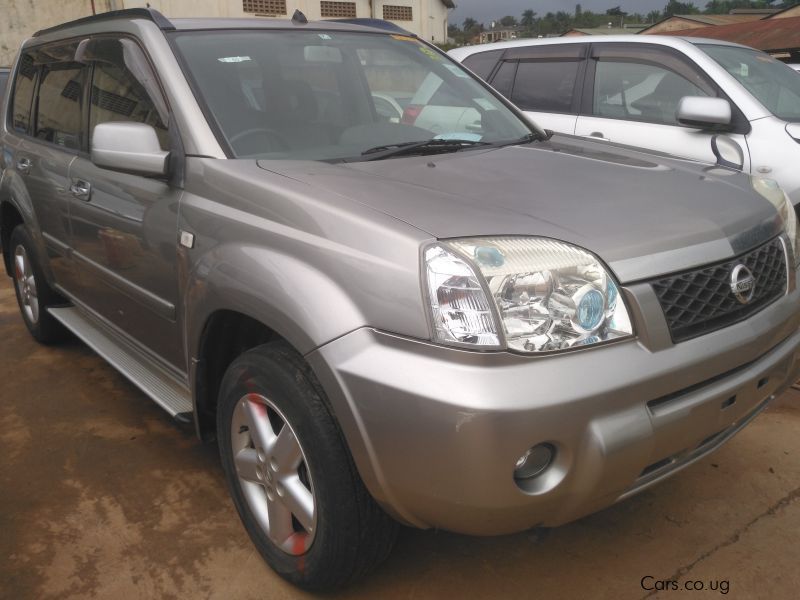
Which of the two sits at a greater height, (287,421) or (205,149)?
(205,149)

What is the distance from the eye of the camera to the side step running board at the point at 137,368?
2.65m

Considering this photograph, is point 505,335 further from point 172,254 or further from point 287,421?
point 172,254

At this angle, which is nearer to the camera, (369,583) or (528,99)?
(369,583)

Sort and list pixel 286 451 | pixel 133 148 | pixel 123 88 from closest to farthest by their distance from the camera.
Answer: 1. pixel 286 451
2. pixel 133 148
3. pixel 123 88

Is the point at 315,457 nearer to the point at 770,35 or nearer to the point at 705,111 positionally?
the point at 705,111

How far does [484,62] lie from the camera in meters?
5.89

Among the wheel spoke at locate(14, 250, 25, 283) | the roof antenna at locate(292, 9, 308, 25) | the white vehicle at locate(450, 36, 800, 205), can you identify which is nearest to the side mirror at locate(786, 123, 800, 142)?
the white vehicle at locate(450, 36, 800, 205)

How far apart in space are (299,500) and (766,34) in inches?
852

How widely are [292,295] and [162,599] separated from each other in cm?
105

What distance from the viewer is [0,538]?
254 centimetres

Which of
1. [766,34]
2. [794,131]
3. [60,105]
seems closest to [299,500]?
[60,105]

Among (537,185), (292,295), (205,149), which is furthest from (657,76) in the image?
(292,295)

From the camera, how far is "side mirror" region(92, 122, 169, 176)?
7.88 ft

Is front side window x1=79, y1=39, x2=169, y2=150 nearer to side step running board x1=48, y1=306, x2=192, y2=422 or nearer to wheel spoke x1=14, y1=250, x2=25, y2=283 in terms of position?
side step running board x1=48, y1=306, x2=192, y2=422
